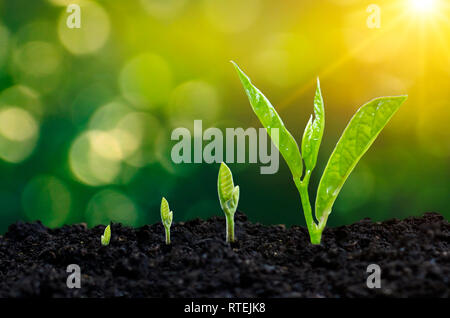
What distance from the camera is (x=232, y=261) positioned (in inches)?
52.7

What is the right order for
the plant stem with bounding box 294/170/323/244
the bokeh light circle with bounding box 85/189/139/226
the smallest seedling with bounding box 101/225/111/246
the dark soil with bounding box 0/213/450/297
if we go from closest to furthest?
the dark soil with bounding box 0/213/450/297
the plant stem with bounding box 294/170/323/244
the smallest seedling with bounding box 101/225/111/246
the bokeh light circle with bounding box 85/189/139/226

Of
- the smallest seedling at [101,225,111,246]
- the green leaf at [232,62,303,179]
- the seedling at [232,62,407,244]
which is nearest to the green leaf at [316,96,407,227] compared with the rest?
the seedling at [232,62,407,244]

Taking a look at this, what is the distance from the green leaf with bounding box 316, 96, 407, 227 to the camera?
1.42 metres

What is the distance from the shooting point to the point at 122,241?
5.64 ft

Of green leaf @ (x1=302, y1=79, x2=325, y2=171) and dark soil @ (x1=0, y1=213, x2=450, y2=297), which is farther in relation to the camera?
green leaf @ (x1=302, y1=79, x2=325, y2=171)

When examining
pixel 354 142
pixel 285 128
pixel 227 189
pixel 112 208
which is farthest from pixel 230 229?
pixel 112 208

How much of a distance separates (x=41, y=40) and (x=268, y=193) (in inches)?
42.2

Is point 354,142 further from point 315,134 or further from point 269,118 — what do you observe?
point 269,118

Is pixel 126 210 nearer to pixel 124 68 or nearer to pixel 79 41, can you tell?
pixel 124 68

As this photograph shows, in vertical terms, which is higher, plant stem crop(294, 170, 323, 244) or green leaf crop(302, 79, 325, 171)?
green leaf crop(302, 79, 325, 171)

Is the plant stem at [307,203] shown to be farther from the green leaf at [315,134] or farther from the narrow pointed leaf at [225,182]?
the narrow pointed leaf at [225,182]

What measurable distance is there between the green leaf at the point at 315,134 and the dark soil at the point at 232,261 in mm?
275

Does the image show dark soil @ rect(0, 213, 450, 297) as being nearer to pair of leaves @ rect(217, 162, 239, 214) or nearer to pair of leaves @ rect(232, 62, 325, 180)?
pair of leaves @ rect(217, 162, 239, 214)
